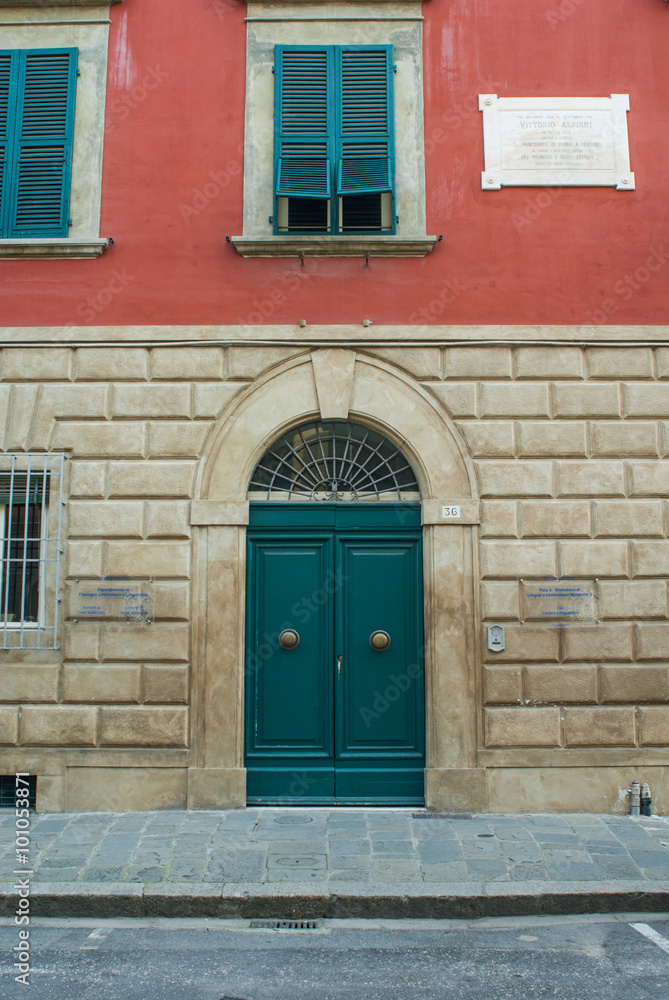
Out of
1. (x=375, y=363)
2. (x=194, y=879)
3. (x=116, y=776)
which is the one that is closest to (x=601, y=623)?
(x=375, y=363)

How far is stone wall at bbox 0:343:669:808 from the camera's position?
6.98 metres

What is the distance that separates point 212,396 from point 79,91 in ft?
11.4

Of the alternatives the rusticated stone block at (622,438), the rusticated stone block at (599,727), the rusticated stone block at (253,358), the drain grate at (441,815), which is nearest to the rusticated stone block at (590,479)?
the rusticated stone block at (622,438)

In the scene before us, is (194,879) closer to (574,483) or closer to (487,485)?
(487,485)

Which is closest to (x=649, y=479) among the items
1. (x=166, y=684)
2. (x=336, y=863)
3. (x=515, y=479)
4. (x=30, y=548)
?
(x=515, y=479)

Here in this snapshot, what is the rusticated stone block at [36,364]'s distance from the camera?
7.43 meters

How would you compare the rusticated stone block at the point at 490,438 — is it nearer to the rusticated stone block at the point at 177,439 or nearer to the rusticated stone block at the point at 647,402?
the rusticated stone block at the point at 647,402

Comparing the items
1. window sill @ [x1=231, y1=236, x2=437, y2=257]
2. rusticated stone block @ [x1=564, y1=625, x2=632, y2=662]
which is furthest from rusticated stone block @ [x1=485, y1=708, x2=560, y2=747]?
window sill @ [x1=231, y1=236, x2=437, y2=257]

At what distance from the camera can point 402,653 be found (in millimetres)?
7242

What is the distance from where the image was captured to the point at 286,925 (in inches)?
201

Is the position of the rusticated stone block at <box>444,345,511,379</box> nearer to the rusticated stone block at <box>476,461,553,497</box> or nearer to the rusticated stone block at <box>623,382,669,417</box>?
the rusticated stone block at <box>476,461,553,497</box>

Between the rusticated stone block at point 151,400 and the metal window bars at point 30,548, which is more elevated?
the rusticated stone block at point 151,400

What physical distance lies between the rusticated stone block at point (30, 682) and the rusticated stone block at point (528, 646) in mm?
3997

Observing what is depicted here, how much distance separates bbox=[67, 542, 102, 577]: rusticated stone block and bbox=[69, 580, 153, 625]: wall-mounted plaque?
0.10 m
